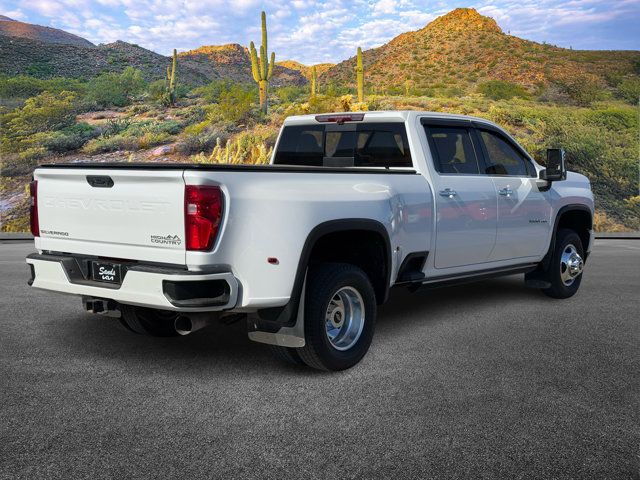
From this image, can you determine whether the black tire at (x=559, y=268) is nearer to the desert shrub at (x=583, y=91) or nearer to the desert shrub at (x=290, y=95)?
the desert shrub at (x=290, y=95)

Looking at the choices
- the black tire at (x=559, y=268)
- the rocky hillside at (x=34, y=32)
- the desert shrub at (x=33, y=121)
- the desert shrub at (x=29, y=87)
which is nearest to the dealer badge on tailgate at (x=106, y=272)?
the black tire at (x=559, y=268)

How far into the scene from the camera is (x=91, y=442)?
161 inches

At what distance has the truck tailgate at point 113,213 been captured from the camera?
188 inches

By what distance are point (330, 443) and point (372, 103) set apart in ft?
113

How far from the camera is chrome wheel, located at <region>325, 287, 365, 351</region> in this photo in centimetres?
566

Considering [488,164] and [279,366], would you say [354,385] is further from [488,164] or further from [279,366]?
[488,164]

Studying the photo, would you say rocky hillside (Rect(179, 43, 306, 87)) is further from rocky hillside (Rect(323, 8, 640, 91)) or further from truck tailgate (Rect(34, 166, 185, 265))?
truck tailgate (Rect(34, 166, 185, 265))

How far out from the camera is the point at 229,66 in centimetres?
9894

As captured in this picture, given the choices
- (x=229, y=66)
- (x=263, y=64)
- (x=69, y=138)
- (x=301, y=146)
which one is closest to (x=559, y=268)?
(x=301, y=146)

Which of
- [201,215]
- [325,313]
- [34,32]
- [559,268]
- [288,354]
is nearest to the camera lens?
[201,215]

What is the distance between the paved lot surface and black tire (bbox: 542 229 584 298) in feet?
3.03

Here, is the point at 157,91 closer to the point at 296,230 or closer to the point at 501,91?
the point at 501,91

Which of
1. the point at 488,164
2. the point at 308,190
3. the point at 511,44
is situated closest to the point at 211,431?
the point at 308,190

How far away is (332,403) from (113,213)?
200 cm
